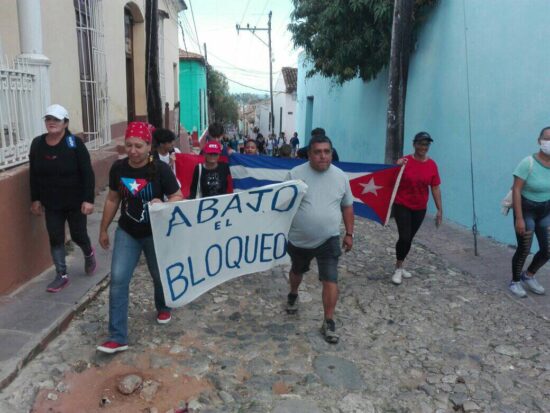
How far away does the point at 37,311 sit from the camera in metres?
3.96

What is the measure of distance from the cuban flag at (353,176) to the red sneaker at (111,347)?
2.35 metres

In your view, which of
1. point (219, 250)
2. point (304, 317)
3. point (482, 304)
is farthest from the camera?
point (482, 304)

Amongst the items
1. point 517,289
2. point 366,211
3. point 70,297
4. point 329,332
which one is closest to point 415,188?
point 366,211

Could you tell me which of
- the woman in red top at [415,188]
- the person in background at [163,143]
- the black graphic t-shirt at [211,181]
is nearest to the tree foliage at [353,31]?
the woman in red top at [415,188]

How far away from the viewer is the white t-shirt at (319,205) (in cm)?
382

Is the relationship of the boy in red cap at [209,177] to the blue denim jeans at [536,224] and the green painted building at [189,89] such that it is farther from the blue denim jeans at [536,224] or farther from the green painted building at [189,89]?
the green painted building at [189,89]

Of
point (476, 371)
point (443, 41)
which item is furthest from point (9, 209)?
point (443, 41)

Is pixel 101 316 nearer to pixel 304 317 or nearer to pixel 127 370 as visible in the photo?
pixel 127 370

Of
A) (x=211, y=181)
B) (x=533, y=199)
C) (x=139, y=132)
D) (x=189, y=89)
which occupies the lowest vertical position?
(x=533, y=199)

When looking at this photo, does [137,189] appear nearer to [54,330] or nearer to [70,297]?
[54,330]

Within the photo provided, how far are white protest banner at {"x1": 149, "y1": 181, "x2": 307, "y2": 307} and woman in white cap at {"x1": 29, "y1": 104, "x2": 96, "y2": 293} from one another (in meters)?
1.07

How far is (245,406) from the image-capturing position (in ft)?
10.2

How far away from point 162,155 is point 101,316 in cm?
214

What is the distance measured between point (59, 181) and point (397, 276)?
11.2 feet
